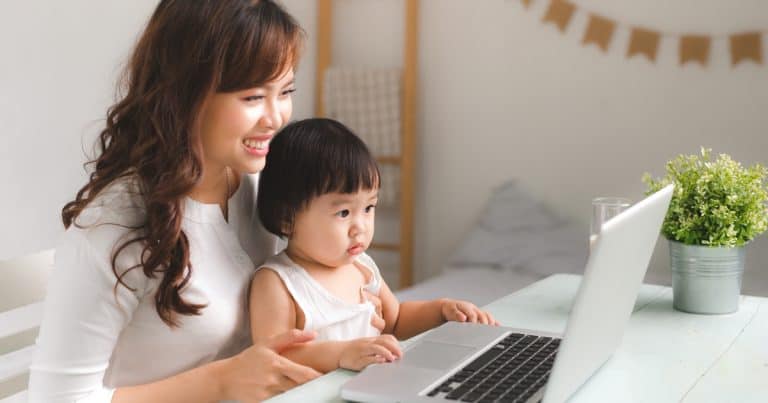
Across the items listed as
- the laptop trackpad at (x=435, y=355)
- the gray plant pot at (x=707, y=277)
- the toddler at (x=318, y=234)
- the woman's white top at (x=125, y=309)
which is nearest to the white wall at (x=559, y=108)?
the gray plant pot at (x=707, y=277)

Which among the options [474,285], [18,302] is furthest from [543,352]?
[474,285]

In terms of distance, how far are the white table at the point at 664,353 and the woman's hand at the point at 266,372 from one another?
3cm

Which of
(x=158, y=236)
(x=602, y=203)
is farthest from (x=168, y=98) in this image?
(x=602, y=203)

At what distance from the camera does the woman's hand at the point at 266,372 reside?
3.81 feet

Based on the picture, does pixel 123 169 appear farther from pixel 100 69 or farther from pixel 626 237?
pixel 100 69

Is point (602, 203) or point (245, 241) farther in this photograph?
point (602, 203)

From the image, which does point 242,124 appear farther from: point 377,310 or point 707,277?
point 707,277

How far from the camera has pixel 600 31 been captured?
11.3 feet

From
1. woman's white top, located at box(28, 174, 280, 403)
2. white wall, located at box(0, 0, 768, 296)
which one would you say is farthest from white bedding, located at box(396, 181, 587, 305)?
woman's white top, located at box(28, 174, 280, 403)

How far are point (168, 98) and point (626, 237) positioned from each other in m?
0.67

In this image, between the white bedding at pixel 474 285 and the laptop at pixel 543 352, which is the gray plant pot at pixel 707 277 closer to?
the laptop at pixel 543 352

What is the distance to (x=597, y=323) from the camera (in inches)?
42.1

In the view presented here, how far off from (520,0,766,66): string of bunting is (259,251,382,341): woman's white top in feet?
7.34

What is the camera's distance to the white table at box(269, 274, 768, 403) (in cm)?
113
